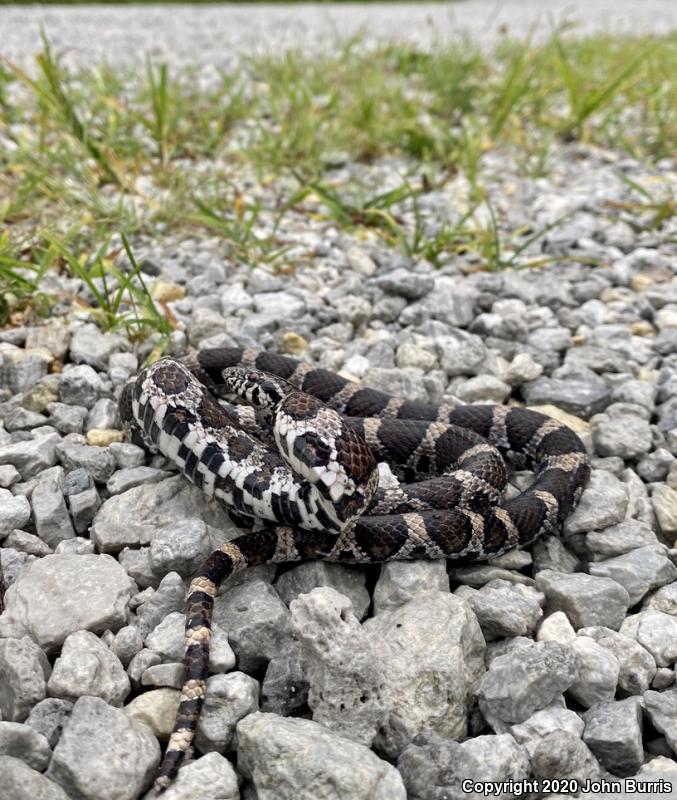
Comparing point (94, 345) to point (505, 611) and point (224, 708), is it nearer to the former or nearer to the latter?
point (224, 708)

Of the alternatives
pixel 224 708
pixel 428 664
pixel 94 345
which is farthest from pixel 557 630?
pixel 94 345

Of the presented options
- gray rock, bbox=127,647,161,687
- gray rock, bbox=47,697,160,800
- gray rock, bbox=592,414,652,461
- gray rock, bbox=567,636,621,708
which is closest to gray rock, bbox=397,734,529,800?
gray rock, bbox=567,636,621,708

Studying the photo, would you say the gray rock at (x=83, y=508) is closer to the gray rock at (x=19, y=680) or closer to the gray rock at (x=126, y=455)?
the gray rock at (x=126, y=455)

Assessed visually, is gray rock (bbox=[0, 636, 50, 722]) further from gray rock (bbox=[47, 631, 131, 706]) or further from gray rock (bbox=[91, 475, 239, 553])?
gray rock (bbox=[91, 475, 239, 553])

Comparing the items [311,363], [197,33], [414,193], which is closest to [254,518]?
[311,363]

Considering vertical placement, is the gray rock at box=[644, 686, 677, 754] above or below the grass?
below

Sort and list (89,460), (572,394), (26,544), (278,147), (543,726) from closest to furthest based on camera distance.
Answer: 1. (543,726)
2. (26,544)
3. (89,460)
4. (572,394)
5. (278,147)

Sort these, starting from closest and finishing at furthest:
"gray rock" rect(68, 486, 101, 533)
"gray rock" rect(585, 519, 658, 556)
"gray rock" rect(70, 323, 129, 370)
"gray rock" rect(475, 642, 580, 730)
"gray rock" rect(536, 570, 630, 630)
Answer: "gray rock" rect(475, 642, 580, 730) → "gray rock" rect(536, 570, 630, 630) → "gray rock" rect(68, 486, 101, 533) → "gray rock" rect(585, 519, 658, 556) → "gray rock" rect(70, 323, 129, 370)
